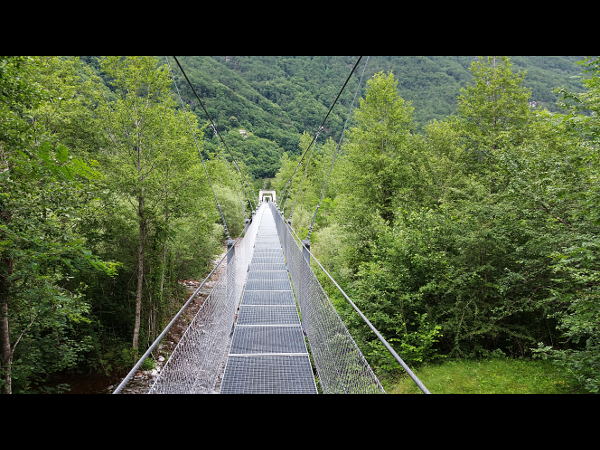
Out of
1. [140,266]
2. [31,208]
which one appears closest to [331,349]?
[31,208]

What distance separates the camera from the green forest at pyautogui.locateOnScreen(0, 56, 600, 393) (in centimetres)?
379

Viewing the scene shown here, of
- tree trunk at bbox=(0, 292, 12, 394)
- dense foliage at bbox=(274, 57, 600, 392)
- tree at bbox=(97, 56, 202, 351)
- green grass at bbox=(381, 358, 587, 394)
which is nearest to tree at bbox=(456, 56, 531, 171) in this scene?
dense foliage at bbox=(274, 57, 600, 392)

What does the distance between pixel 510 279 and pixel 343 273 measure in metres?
4.57

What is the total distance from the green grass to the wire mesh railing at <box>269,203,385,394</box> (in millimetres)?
2379

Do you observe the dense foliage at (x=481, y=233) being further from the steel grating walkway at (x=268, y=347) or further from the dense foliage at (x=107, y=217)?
the dense foliage at (x=107, y=217)

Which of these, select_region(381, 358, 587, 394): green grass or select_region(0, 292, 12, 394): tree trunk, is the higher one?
select_region(0, 292, 12, 394): tree trunk

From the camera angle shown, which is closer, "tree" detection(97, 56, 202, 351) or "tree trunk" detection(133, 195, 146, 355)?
"tree" detection(97, 56, 202, 351)

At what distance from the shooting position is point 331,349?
2.55 metres

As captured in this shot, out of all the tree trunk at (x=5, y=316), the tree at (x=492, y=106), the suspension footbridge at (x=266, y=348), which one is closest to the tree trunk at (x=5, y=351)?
the tree trunk at (x=5, y=316)

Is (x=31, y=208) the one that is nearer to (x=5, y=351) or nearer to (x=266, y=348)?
(x=5, y=351)

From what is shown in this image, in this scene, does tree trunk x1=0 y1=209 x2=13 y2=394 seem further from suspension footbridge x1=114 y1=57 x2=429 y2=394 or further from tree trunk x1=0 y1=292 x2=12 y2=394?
suspension footbridge x1=114 y1=57 x2=429 y2=394
